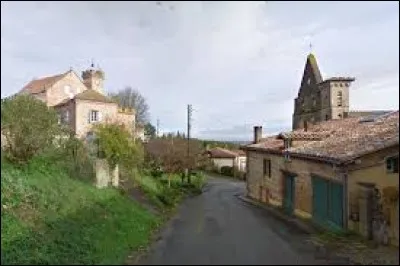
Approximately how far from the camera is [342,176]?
18.9 meters

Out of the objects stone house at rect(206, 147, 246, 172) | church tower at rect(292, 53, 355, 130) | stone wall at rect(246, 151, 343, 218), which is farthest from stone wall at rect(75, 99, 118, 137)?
stone house at rect(206, 147, 246, 172)

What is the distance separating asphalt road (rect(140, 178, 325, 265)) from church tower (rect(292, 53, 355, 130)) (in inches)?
748

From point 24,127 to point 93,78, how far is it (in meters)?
32.5

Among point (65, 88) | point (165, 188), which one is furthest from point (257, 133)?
point (65, 88)

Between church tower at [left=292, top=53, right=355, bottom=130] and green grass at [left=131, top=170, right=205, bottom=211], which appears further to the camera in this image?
church tower at [left=292, top=53, right=355, bottom=130]

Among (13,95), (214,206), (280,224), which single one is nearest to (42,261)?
(13,95)

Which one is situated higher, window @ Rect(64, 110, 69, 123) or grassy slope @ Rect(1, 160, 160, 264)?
window @ Rect(64, 110, 69, 123)

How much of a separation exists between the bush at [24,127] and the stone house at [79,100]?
11.6 metres

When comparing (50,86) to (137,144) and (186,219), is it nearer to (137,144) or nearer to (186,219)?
(137,144)

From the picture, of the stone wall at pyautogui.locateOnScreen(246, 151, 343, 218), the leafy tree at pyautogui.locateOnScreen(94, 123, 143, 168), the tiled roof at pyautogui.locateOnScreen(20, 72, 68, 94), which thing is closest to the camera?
the stone wall at pyautogui.locateOnScreen(246, 151, 343, 218)

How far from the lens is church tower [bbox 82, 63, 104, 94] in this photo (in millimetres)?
50237

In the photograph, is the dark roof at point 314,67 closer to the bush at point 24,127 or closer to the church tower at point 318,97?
the church tower at point 318,97

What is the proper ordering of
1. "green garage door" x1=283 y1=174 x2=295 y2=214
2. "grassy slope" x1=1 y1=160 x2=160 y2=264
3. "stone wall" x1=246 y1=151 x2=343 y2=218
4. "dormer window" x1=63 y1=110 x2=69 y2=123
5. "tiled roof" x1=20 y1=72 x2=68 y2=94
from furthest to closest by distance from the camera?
"tiled roof" x1=20 y1=72 x2=68 y2=94, "dormer window" x1=63 y1=110 x2=69 y2=123, "green garage door" x1=283 y1=174 x2=295 y2=214, "stone wall" x1=246 y1=151 x2=343 y2=218, "grassy slope" x1=1 y1=160 x2=160 y2=264

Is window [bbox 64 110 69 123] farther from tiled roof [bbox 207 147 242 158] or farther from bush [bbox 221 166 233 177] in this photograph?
tiled roof [bbox 207 147 242 158]
